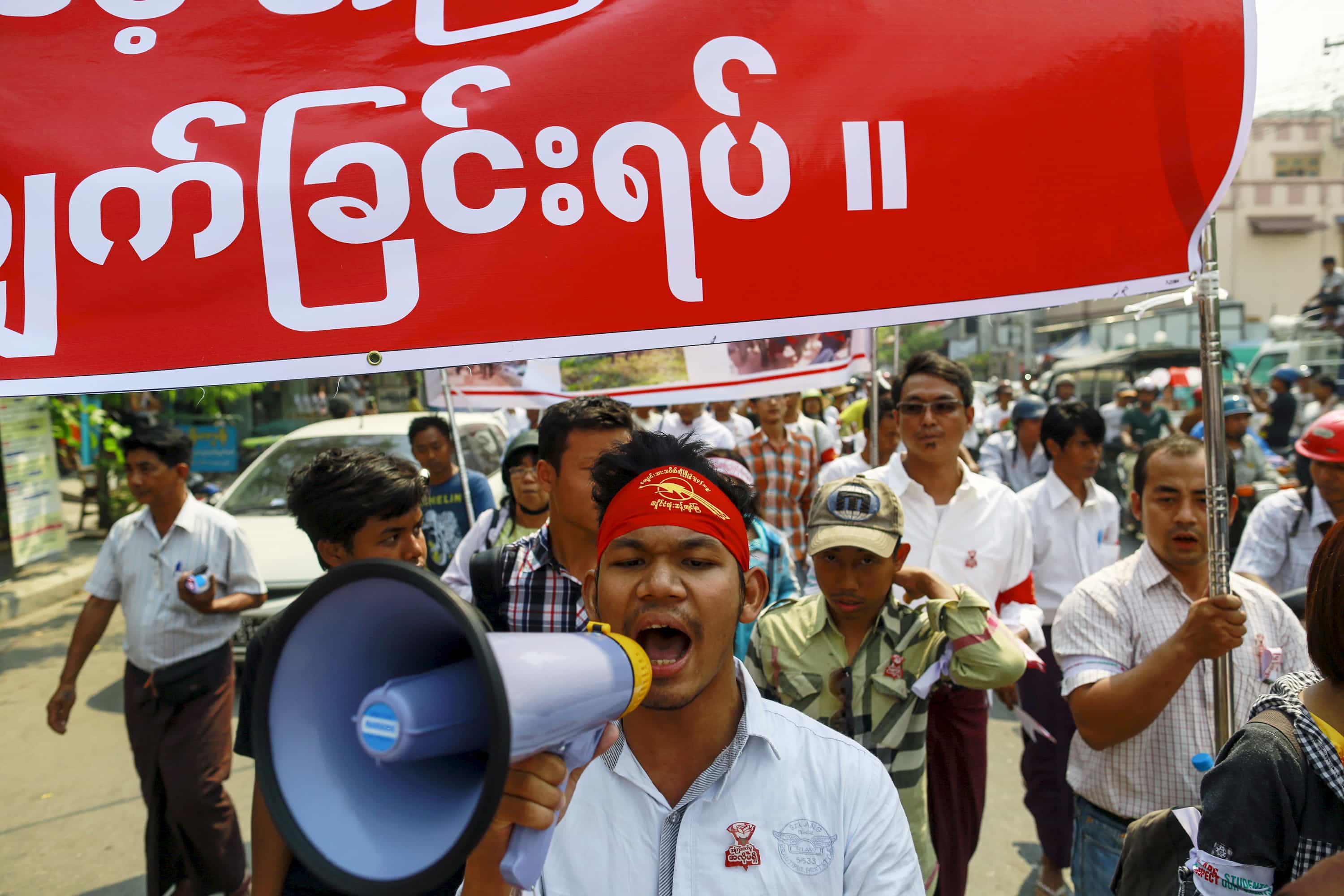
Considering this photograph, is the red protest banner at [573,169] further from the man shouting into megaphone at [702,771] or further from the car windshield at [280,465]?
the car windshield at [280,465]

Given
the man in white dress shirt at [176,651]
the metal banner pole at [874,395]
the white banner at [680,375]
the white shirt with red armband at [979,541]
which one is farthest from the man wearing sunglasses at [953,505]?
the man in white dress shirt at [176,651]

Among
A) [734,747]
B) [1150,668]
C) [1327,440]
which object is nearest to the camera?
[734,747]

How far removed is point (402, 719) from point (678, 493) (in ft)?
2.67

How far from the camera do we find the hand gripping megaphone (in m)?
0.93

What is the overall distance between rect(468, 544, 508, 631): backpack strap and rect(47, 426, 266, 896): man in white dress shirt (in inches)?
61.9

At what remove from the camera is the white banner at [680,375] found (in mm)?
4625

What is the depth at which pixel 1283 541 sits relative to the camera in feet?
12.6

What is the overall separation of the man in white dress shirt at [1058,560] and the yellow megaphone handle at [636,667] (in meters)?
3.15

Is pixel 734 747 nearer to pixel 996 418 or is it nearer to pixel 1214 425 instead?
pixel 1214 425

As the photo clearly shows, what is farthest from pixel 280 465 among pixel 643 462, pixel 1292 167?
pixel 1292 167

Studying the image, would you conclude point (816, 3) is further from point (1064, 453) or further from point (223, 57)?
point (1064, 453)

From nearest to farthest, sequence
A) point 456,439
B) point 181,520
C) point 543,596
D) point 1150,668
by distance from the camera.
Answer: point 1150,668
point 543,596
point 181,520
point 456,439

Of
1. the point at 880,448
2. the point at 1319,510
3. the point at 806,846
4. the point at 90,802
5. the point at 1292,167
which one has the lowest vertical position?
the point at 90,802

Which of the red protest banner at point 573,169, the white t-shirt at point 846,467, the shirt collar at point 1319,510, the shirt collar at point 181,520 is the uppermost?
the red protest banner at point 573,169
